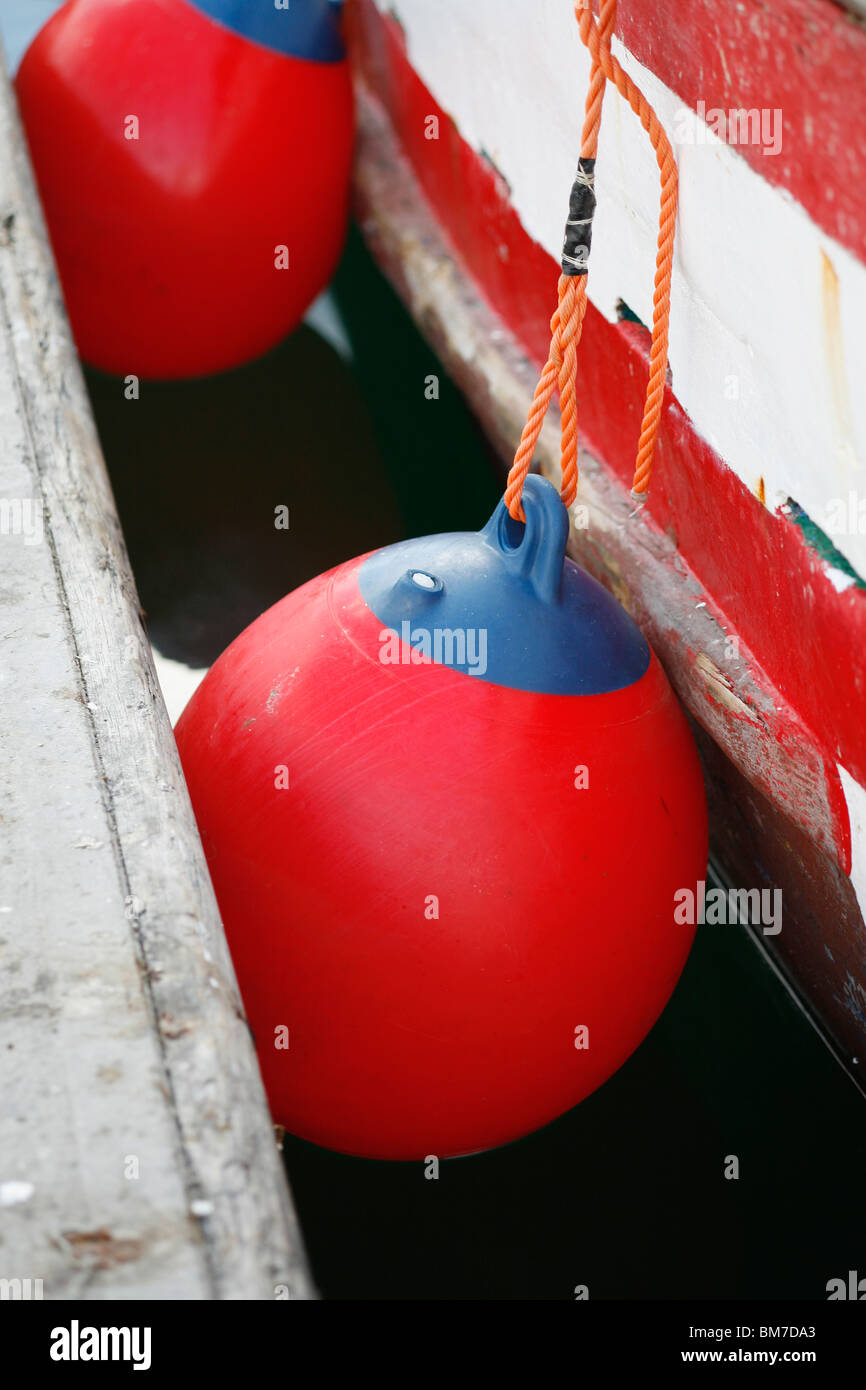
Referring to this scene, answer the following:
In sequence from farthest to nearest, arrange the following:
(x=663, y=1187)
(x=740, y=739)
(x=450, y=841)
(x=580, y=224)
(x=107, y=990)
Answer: (x=663, y=1187) < (x=740, y=739) < (x=580, y=224) < (x=450, y=841) < (x=107, y=990)

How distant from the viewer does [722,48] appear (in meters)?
1.74

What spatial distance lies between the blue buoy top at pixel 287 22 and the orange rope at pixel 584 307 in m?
1.44

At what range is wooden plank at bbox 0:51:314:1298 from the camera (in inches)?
52.4

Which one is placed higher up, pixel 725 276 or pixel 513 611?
pixel 725 276

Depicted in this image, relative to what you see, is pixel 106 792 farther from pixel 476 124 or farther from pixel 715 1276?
pixel 476 124

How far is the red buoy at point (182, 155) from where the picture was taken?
10.2ft

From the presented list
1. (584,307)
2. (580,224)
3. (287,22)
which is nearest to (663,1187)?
(584,307)

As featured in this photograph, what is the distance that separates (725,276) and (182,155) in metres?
1.78

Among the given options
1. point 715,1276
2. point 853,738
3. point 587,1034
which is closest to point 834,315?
point 853,738

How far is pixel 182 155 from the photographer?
3.14 meters

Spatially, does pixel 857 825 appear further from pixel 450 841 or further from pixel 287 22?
pixel 287 22

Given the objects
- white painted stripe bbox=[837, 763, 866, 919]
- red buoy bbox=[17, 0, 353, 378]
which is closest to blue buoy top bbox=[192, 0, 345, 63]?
red buoy bbox=[17, 0, 353, 378]

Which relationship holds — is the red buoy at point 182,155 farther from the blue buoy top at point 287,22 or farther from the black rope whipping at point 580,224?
the black rope whipping at point 580,224

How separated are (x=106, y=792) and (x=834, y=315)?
1.09 m
